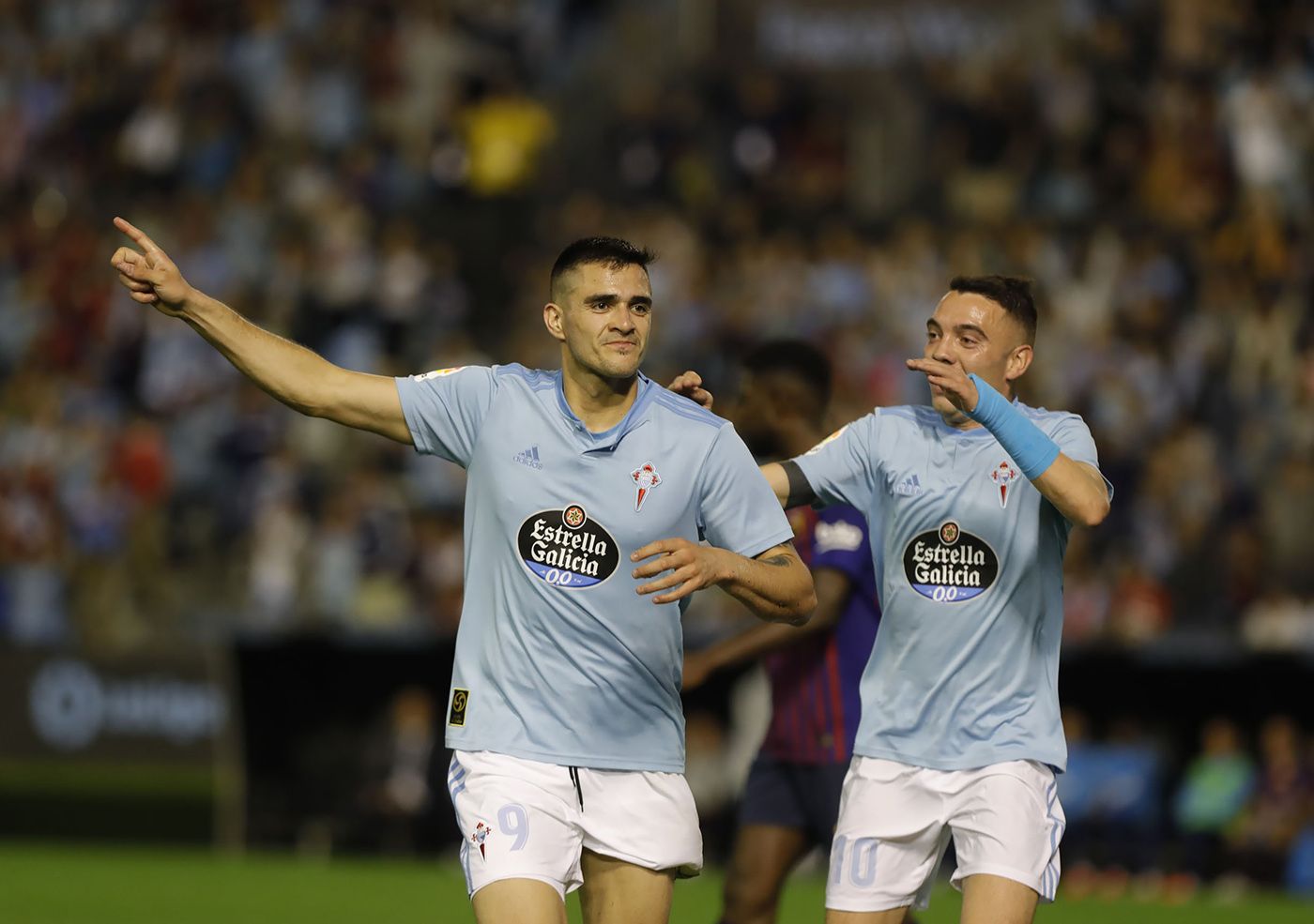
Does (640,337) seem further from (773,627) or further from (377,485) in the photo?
(377,485)

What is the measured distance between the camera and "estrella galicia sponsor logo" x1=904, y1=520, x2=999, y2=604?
7.25 m

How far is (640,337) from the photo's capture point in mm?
6918

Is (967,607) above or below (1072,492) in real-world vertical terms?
below

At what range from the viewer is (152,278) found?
6621mm

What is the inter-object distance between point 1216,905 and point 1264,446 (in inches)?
164

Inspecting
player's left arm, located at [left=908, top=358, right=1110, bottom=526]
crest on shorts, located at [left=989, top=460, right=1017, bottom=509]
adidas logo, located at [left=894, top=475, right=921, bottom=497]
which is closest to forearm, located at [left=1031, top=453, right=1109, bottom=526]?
player's left arm, located at [left=908, top=358, right=1110, bottom=526]

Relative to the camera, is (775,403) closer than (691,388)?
No

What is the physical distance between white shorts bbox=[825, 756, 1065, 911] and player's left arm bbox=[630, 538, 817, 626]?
79 centimetres

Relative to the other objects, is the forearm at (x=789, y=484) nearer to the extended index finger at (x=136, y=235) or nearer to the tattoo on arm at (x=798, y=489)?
the tattoo on arm at (x=798, y=489)

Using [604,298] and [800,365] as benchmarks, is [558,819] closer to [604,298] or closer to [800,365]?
[604,298]

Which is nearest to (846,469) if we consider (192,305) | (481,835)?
(481,835)

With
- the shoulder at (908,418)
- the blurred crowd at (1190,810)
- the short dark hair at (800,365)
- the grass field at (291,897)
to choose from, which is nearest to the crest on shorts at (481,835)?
the shoulder at (908,418)

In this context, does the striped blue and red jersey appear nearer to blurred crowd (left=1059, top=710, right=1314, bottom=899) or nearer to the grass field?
the grass field

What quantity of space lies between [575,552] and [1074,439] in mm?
1811
